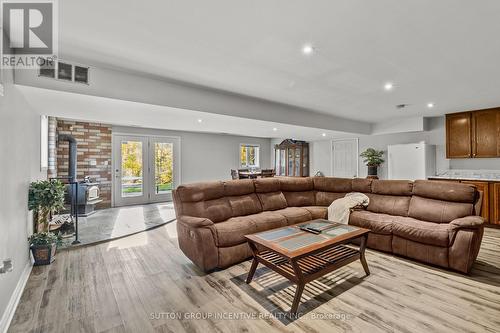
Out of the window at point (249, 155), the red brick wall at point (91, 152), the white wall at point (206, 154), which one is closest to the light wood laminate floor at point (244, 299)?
the red brick wall at point (91, 152)

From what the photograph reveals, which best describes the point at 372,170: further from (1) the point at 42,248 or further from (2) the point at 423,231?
(1) the point at 42,248

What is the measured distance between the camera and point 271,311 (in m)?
2.00

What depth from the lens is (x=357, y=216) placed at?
354 centimetres

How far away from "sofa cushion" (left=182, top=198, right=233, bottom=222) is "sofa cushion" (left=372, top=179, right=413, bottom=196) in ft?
8.30

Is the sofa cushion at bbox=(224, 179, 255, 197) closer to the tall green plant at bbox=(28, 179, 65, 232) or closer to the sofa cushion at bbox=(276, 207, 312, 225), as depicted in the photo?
the sofa cushion at bbox=(276, 207, 312, 225)

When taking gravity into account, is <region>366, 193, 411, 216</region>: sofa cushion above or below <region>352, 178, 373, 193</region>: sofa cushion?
below

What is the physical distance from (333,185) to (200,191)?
2541 mm

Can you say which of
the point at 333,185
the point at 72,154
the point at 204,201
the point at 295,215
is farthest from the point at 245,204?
the point at 72,154

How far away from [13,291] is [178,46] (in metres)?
2.72

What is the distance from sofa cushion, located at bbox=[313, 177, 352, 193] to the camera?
429 cm

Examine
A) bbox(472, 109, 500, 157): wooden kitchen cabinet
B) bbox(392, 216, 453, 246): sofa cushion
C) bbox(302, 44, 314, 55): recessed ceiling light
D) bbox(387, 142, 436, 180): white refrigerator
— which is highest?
bbox(302, 44, 314, 55): recessed ceiling light

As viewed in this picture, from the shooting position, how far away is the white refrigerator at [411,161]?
534 cm

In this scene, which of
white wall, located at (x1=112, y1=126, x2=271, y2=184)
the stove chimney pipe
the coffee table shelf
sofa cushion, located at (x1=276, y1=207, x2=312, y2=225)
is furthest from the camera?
white wall, located at (x1=112, y1=126, x2=271, y2=184)

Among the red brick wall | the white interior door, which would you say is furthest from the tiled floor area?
the white interior door
